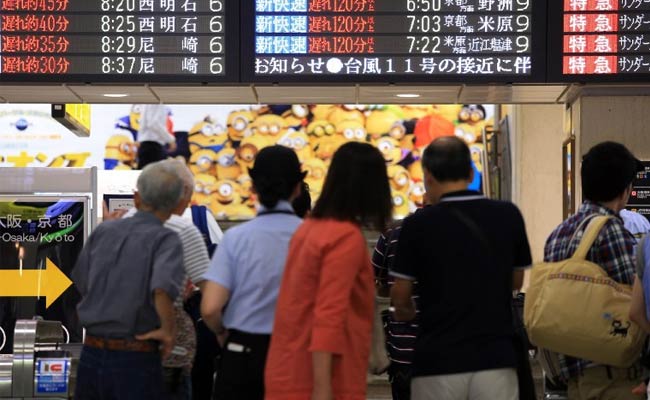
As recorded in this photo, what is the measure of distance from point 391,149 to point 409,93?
15.4 feet

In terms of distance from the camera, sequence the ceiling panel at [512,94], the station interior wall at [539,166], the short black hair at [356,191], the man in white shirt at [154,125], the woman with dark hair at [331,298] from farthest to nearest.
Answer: the man in white shirt at [154,125] < the station interior wall at [539,166] < the ceiling panel at [512,94] < the short black hair at [356,191] < the woman with dark hair at [331,298]

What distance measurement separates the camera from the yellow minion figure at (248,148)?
12211 millimetres

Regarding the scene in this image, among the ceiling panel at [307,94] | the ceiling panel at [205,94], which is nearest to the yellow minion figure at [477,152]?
the ceiling panel at [307,94]

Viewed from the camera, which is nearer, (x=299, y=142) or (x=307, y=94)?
(x=307, y=94)

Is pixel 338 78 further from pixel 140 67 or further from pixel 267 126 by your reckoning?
pixel 267 126

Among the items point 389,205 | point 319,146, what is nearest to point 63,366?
point 389,205

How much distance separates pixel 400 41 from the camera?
687 cm

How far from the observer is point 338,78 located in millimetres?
6855

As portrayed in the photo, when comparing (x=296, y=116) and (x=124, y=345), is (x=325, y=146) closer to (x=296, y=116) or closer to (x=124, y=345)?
(x=296, y=116)

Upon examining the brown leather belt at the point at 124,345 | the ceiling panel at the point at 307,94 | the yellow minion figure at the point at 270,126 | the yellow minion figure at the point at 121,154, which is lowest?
the brown leather belt at the point at 124,345

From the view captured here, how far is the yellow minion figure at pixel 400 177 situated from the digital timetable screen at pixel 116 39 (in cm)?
539

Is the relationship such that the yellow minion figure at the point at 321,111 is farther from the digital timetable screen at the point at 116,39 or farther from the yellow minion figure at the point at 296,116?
the digital timetable screen at the point at 116,39

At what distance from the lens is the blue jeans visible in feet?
12.9

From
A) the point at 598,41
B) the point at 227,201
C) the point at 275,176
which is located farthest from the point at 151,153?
the point at 275,176
